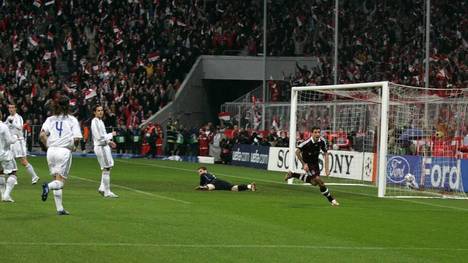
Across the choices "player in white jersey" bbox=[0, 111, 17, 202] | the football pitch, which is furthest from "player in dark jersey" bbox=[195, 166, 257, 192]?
"player in white jersey" bbox=[0, 111, 17, 202]

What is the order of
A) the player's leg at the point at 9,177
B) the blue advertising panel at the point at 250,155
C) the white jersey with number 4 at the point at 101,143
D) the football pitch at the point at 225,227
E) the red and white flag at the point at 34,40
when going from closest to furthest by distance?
1. the football pitch at the point at 225,227
2. the player's leg at the point at 9,177
3. the white jersey with number 4 at the point at 101,143
4. the blue advertising panel at the point at 250,155
5. the red and white flag at the point at 34,40

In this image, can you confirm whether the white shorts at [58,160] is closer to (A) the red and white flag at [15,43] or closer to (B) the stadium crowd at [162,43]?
(B) the stadium crowd at [162,43]

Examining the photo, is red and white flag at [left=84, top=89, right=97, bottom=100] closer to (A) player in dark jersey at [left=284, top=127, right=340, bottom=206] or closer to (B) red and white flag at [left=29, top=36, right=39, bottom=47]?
(B) red and white flag at [left=29, top=36, right=39, bottom=47]

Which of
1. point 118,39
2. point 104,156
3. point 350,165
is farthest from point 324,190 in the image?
point 118,39

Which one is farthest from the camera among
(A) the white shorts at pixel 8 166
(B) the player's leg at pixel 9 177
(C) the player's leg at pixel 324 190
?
(C) the player's leg at pixel 324 190

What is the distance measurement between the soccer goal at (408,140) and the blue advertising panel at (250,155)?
8022 mm

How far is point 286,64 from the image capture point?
2175 inches

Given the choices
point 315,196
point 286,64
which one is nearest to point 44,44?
point 286,64

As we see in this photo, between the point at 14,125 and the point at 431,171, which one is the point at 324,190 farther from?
the point at 14,125

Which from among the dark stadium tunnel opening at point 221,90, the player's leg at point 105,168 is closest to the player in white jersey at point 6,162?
the player's leg at point 105,168

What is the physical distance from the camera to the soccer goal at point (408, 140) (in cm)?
2950

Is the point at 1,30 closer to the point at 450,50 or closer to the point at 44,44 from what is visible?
the point at 44,44

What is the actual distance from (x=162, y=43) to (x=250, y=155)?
13.9 metres

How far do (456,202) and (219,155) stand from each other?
22219 millimetres
